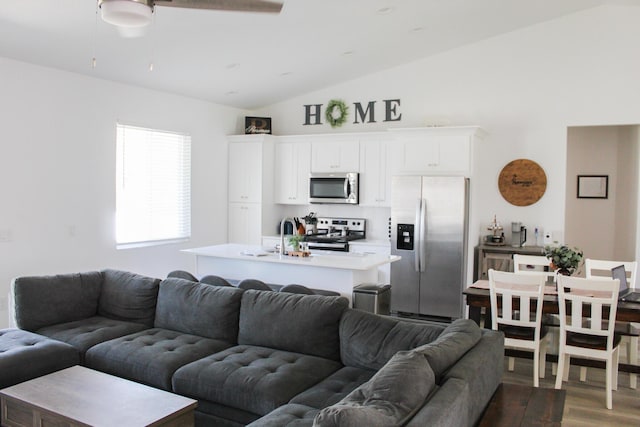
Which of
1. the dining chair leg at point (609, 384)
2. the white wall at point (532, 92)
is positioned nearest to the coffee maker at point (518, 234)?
the white wall at point (532, 92)

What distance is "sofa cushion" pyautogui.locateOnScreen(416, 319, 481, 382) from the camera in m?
2.42

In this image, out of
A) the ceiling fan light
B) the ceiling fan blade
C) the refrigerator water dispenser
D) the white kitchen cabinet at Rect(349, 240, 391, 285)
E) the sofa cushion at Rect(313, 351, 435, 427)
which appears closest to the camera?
the sofa cushion at Rect(313, 351, 435, 427)

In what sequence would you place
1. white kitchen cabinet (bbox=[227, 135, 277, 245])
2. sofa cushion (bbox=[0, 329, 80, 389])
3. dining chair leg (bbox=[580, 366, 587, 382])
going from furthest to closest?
white kitchen cabinet (bbox=[227, 135, 277, 245]) → dining chair leg (bbox=[580, 366, 587, 382]) → sofa cushion (bbox=[0, 329, 80, 389])

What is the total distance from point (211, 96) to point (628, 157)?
564cm

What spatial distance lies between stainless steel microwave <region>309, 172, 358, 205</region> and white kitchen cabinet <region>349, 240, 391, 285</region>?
0.64 metres

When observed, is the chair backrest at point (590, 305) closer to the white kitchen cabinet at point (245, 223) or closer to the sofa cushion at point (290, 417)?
the sofa cushion at point (290, 417)

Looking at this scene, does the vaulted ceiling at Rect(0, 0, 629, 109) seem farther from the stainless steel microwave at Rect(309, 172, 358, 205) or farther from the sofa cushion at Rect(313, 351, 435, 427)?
the sofa cushion at Rect(313, 351, 435, 427)

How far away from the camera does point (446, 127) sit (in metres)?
6.57

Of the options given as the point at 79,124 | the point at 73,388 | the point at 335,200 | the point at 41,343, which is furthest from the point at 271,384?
the point at 335,200

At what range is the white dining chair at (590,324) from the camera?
13.1ft

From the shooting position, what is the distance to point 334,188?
761cm

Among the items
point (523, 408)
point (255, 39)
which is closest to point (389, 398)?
point (523, 408)

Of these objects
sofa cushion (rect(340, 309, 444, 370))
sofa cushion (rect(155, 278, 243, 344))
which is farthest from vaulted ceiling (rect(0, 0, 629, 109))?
sofa cushion (rect(340, 309, 444, 370))

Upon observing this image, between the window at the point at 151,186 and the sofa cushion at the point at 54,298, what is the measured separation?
1.74 meters
